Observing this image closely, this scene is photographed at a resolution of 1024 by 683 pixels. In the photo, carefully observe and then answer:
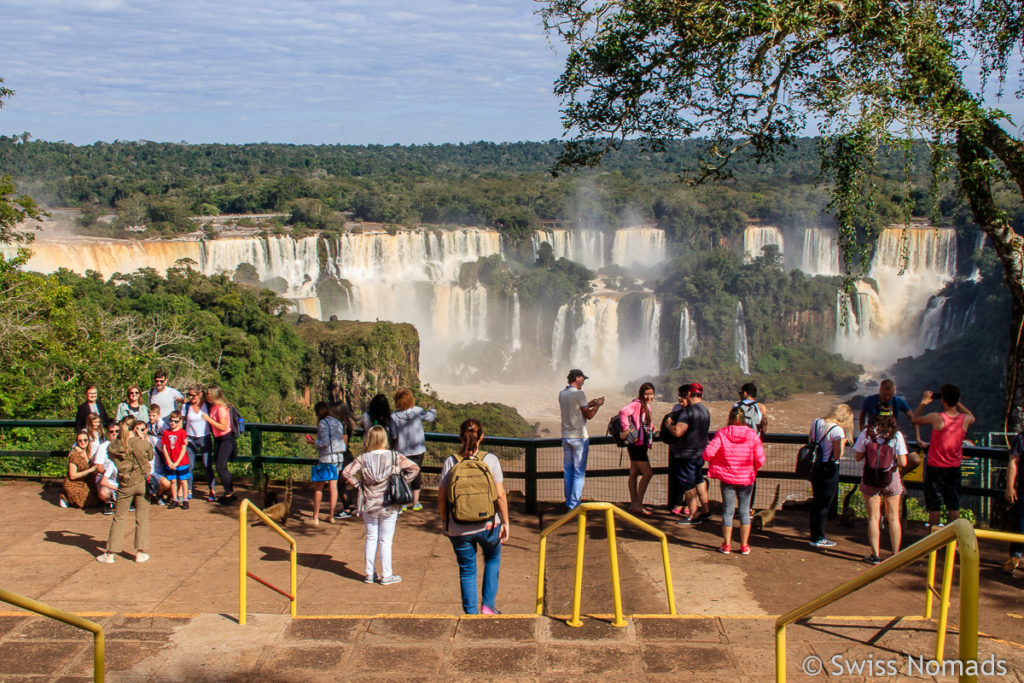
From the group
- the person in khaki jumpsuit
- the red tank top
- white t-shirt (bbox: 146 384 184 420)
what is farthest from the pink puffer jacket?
white t-shirt (bbox: 146 384 184 420)

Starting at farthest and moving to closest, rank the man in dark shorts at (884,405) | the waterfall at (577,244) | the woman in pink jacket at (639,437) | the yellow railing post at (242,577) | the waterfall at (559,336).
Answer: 1. the waterfall at (577,244)
2. the waterfall at (559,336)
3. the woman in pink jacket at (639,437)
4. the man in dark shorts at (884,405)
5. the yellow railing post at (242,577)

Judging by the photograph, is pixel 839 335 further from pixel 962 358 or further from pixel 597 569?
pixel 597 569

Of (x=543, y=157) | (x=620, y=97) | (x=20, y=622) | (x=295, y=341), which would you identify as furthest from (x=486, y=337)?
(x=543, y=157)

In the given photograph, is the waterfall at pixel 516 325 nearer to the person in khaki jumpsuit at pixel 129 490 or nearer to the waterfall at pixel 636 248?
the waterfall at pixel 636 248

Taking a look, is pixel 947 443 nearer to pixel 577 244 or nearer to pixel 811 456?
pixel 811 456

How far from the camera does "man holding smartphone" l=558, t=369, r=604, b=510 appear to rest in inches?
313

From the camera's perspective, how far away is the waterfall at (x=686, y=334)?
5619 cm

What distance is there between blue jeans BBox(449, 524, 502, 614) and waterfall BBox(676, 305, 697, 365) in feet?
168

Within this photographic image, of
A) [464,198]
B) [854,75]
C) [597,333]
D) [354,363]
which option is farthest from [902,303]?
[854,75]

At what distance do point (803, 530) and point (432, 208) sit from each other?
73.4m

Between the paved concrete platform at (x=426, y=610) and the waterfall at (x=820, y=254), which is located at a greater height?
the waterfall at (x=820, y=254)

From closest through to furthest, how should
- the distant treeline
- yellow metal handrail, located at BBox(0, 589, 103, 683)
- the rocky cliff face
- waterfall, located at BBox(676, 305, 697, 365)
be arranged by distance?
yellow metal handrail, located at BBox(0, 589, 103, 683), the rocky cliff face, waterfall, located at BBox(676, 305, 697, 365), the distant treeline

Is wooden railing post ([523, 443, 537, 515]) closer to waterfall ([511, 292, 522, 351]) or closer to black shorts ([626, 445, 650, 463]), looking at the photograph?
black shorts ([626, 445, 650, 463])

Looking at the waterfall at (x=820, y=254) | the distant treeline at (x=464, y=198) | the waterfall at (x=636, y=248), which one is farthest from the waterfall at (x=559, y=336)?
the waterfall at (x=820, y=254)
